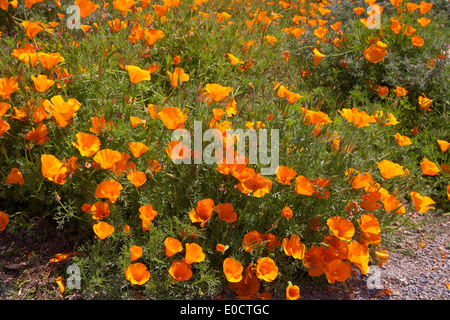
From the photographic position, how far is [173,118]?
6.00 feet

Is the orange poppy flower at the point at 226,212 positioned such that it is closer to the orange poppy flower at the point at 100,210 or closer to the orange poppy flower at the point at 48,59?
the orange poppy flower at the point at 100,210

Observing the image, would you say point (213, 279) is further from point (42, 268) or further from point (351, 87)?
point (351, 87)

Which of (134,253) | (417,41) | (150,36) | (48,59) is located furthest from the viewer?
(417,41)

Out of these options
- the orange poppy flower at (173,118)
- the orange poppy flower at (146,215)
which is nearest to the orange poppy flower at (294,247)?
the orange poppy flower at (146,215)

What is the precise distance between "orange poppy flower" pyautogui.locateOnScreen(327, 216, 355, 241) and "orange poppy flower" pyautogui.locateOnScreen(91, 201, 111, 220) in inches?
40.7

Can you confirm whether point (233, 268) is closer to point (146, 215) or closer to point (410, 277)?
point (146, 215)

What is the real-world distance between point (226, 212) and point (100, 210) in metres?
0.60

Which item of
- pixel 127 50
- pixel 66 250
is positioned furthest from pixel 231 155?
pixel 127 50

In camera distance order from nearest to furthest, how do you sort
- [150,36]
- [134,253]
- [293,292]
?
1. [134,253]
2. [293,292]
3. [150,36]

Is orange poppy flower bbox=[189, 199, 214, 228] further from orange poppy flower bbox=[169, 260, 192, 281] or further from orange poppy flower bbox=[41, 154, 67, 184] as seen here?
orange poppy flower bbox=[41, 154, 67, 184]

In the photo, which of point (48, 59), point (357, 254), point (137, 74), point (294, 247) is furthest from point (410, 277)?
point (48, 59)

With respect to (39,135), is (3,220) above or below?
below

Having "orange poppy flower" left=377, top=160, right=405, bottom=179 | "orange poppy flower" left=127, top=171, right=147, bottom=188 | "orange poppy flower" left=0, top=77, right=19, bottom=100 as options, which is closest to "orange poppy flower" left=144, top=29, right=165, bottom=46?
"orange poppy flower" left=0, top=77, right=19, bottom=100

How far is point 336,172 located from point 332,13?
11.1 feet
